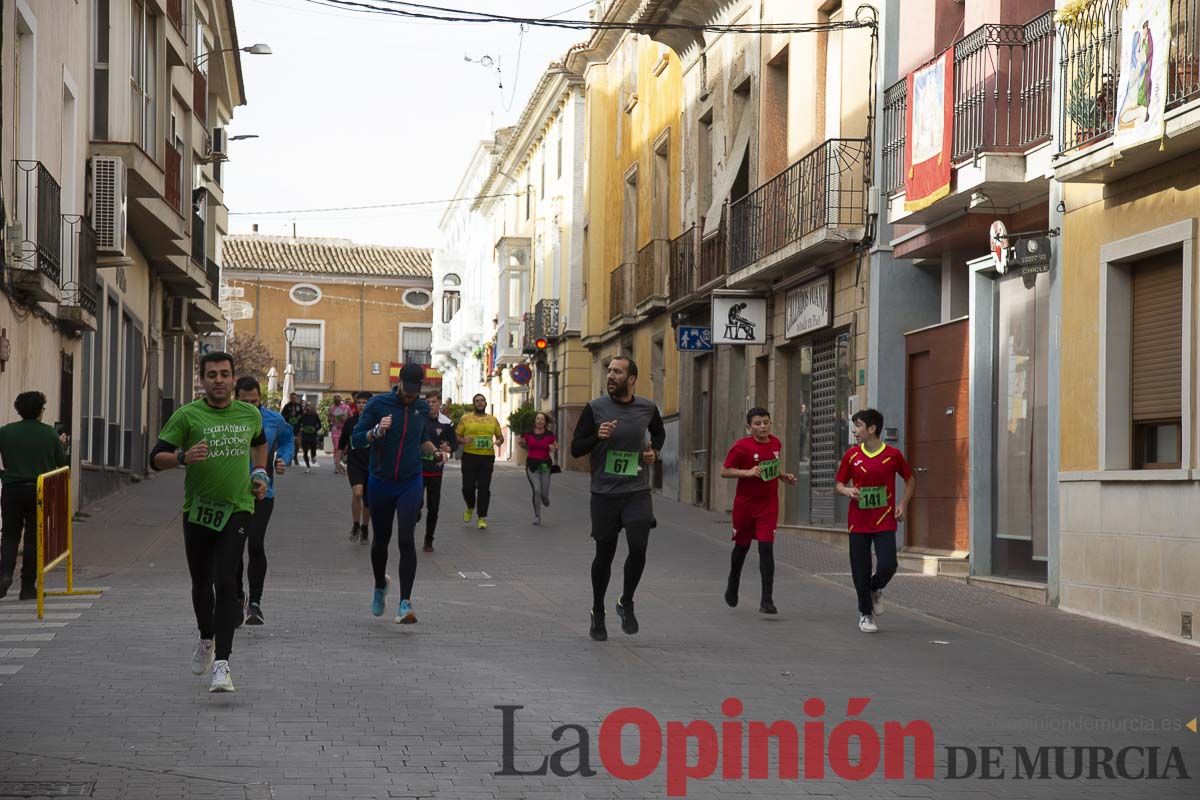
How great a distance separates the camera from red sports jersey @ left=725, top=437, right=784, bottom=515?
1433cm

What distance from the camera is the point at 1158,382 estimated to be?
46.8ft

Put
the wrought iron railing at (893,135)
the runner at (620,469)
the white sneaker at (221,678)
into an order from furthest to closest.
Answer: the wrought iron railing at (893,135)
the runner at (620,469)
the white sneaker at (221,678)

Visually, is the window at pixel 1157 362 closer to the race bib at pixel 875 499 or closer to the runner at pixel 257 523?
the race bib at pixel 875 499

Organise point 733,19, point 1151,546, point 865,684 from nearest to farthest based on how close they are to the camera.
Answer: point 865,684
point 1151,546
point 733,19

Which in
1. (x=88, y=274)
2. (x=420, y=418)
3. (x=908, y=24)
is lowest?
(x=420, y=418)

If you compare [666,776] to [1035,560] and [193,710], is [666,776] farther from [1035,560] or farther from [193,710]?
[1035,560]

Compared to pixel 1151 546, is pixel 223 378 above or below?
above

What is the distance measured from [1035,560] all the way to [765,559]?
13.4 ft

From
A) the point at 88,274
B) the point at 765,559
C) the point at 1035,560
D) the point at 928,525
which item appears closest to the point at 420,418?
the point at 765,559

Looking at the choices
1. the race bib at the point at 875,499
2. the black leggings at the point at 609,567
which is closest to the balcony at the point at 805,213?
the race bib at the point at 875,499

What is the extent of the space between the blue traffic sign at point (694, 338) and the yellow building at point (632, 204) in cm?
521

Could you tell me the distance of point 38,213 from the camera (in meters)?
19.6

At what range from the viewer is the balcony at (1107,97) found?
1300cm

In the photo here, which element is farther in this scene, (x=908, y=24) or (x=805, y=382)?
(x=805, y=382)
